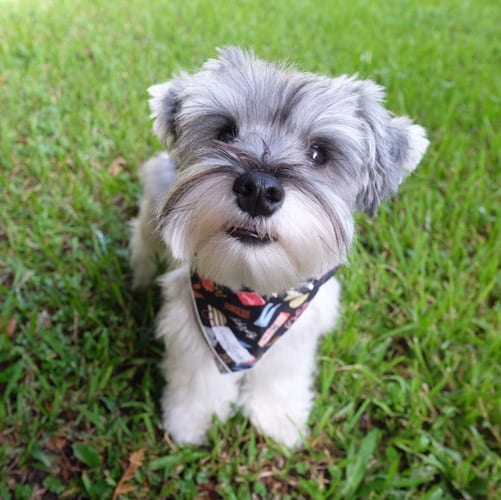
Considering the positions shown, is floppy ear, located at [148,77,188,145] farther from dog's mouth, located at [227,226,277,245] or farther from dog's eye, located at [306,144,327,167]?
dog's mouth, located at [227,226,277,245]

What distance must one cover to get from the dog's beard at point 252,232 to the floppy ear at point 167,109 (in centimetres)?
56

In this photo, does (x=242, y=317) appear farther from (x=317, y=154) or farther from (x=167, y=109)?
(x=167, y=109)

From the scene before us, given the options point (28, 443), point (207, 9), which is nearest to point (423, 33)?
point (207, 9)

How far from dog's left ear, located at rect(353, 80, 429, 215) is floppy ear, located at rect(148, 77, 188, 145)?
799 mm

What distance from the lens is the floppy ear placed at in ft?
7.44

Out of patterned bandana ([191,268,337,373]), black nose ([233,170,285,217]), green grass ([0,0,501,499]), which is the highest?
black nose ([233,170,285,217])

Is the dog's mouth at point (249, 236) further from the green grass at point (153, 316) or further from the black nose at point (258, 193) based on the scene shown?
the green grass at point (153, 316)

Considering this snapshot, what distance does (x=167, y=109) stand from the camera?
228 centimetres

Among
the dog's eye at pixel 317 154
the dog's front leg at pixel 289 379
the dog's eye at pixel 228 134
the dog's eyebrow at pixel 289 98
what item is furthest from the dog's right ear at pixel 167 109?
the dog's front leg at pixel 289 379

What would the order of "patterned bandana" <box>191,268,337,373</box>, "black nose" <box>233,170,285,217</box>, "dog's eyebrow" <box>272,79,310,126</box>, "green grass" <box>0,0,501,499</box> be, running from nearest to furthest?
"black nose" <box>233,170,285,217</box> < "dog's eyebrow" <box>272,79,310,126</box> < "patterned bandana" <box>191,268,337,373</box> < "green grass" <box>0,0,501,499</box>

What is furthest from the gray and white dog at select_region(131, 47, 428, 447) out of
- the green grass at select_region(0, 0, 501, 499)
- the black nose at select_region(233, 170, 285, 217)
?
the green grass at select_region(0, 0, 501, 499)

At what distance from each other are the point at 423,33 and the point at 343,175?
6002mm

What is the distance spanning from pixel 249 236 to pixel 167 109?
0.87 m

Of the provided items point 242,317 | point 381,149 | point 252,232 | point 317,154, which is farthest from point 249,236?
point 381,149
